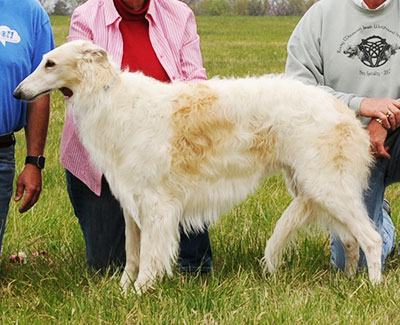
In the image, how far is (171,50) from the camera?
5004 millimetres

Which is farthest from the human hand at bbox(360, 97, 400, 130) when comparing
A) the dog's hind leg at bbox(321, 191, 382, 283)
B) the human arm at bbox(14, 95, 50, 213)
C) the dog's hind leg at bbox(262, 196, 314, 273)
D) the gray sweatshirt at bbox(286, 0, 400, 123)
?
the human arm at bbox(14, 95, 50, 213)

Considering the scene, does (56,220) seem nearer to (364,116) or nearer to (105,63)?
(105,63)

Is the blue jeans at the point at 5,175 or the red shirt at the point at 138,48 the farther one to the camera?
the red shirt at the point at 138,48

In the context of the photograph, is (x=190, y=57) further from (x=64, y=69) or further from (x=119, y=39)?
(x=64, y=69)

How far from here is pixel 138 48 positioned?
5.02m

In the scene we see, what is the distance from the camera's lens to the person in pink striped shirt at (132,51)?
4.93 meters

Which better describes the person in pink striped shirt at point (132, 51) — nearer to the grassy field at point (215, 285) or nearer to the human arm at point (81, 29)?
the human arm at point (81, 29)

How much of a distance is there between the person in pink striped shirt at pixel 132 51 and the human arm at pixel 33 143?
17cm

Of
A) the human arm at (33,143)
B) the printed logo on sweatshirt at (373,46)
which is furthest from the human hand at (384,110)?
the human arm at (33,143)

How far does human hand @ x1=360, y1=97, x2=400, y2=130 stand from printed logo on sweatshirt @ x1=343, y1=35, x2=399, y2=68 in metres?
0.30

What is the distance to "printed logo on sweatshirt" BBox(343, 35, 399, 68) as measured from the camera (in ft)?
16.1

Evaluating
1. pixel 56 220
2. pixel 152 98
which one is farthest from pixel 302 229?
pixel 56 220

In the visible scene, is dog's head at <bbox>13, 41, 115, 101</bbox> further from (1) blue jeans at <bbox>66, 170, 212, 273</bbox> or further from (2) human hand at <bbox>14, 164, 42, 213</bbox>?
(1) blue jeans at <bbox>66, 170, 212, 273</bbox>

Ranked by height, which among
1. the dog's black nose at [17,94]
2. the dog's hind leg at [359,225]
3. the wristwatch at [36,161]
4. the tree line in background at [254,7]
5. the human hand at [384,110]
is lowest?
the tree line in background at [254,7]
